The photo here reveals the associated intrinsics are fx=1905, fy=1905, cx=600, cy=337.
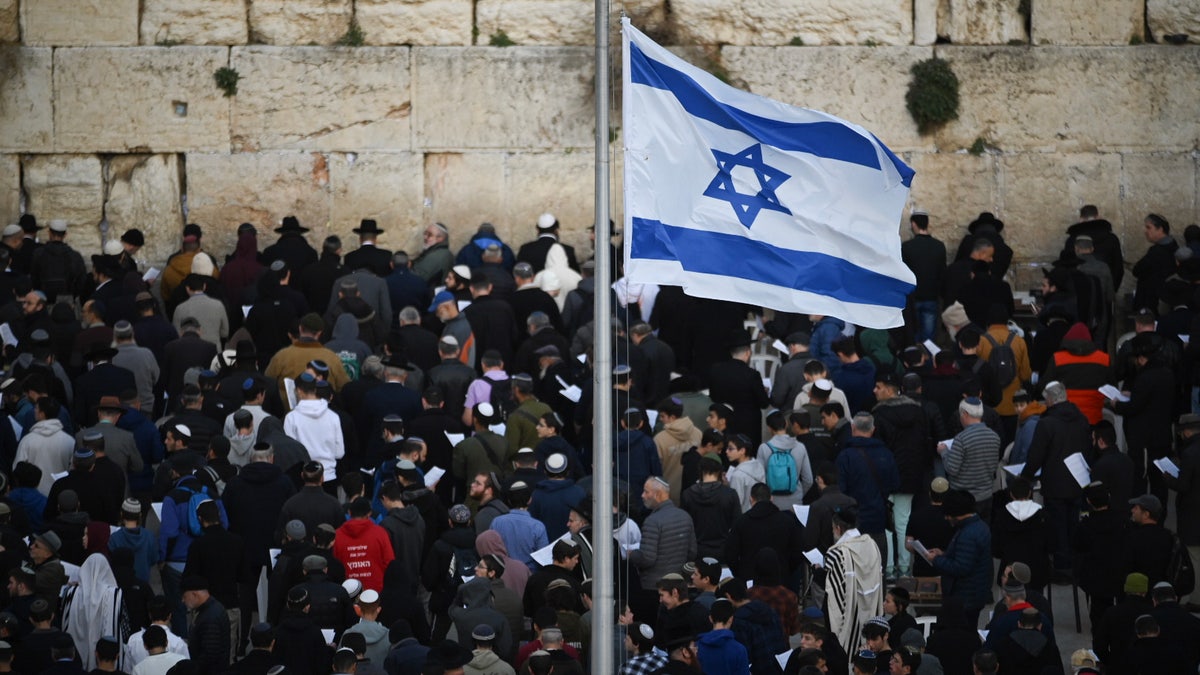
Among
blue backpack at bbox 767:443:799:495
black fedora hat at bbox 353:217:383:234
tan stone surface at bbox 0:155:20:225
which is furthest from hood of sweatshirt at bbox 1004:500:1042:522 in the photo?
tan stone surface at bbox 0:155:20:225

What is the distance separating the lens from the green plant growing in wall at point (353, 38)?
2020 centimetres

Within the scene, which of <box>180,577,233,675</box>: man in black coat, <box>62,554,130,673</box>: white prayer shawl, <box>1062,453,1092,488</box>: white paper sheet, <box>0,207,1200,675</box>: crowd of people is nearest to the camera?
<box>0,207,1200,675</box>: crowd of people

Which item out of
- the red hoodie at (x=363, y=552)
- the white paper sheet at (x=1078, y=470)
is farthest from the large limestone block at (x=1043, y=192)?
the red hoodie at (x=363, y=552)

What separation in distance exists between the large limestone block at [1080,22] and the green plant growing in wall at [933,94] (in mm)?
1060

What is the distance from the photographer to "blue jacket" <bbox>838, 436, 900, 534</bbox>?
13531 millimetres

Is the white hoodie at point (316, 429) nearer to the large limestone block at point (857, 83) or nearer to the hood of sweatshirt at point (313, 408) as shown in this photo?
the hood of sweatshirt at point (313, 408)

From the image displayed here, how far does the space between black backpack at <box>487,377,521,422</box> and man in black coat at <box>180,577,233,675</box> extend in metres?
3.45

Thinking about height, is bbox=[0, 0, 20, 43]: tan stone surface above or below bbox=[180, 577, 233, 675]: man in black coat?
above

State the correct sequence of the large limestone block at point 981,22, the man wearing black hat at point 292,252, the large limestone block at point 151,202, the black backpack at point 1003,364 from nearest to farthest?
the black backpack at point 1003,364 → the man wearing black hat at point 292,252 → the large limestone block at point 151,202 → the large limestone block at point 981,22

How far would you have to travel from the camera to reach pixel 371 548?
12484 mm

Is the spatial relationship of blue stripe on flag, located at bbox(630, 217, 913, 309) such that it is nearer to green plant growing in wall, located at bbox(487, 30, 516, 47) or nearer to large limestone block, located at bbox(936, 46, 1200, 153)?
large limestone block, located at bbox(936, 46, 1200, 153)

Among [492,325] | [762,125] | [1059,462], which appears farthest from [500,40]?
[762,125]

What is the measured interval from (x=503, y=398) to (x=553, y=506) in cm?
202

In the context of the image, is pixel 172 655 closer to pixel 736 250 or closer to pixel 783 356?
pixel 736 250
